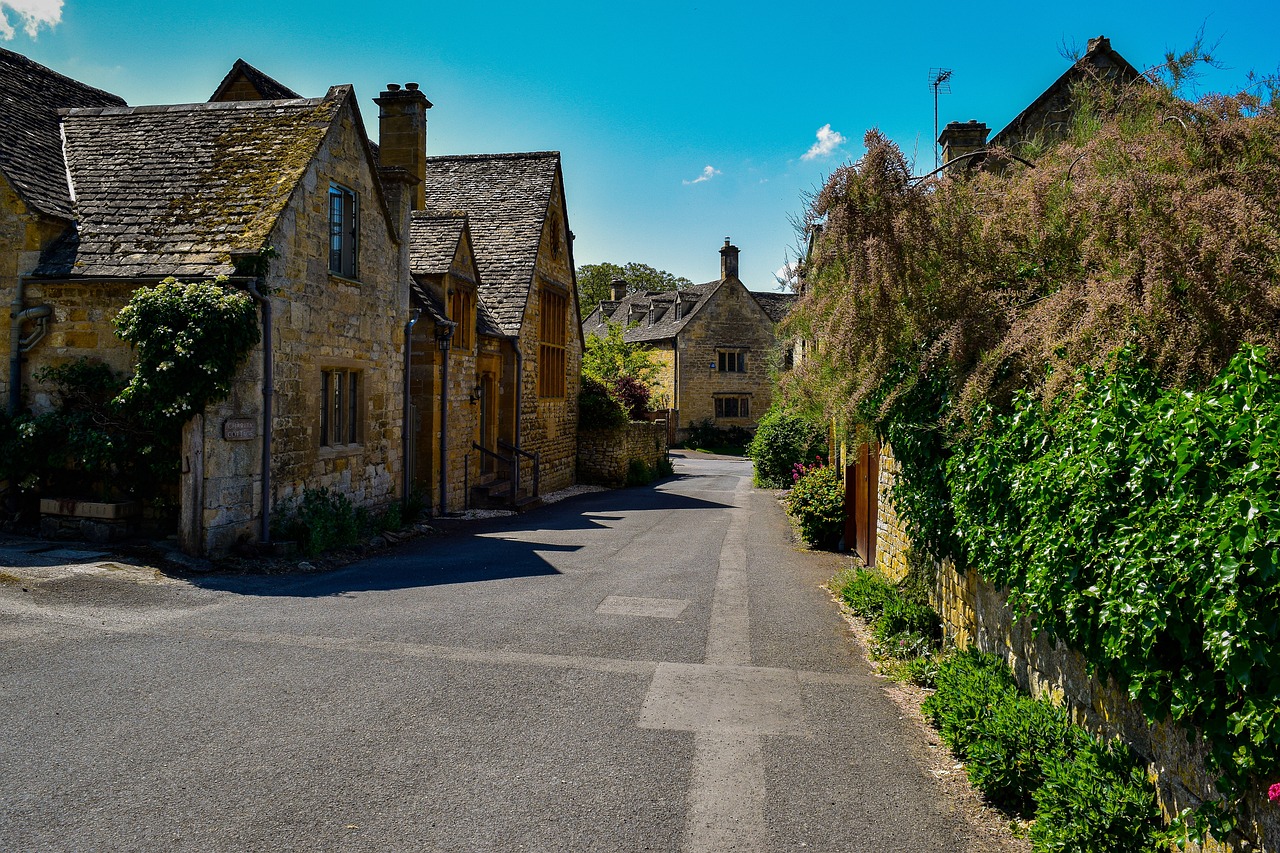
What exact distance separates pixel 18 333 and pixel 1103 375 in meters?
13.6

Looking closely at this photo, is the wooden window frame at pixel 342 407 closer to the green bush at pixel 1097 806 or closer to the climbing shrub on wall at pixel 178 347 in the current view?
the climbing shrub on wall at pixel 178 347

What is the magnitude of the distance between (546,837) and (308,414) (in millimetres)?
10342

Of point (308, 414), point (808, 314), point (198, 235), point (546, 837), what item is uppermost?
point (198, 235)

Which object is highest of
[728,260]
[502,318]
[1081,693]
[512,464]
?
[728,260]

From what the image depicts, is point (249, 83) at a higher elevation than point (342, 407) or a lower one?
higher

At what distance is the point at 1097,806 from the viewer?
4219 mm

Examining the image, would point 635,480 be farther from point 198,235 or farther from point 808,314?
point 808,314

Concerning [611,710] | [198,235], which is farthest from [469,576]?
[198,235]

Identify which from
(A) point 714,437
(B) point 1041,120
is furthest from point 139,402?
(A) point 714,437

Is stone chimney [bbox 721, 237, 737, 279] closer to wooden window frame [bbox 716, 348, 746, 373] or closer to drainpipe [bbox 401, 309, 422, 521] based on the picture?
wooden window frame [bbox 716, 348, 746, 373]

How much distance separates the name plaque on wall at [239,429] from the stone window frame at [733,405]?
40.2 meters

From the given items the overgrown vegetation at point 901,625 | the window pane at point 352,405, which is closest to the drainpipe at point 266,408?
the window pane at point 352,405

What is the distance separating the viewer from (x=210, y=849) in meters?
4.38

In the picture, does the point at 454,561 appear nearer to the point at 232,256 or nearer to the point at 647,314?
the point at 232,256
